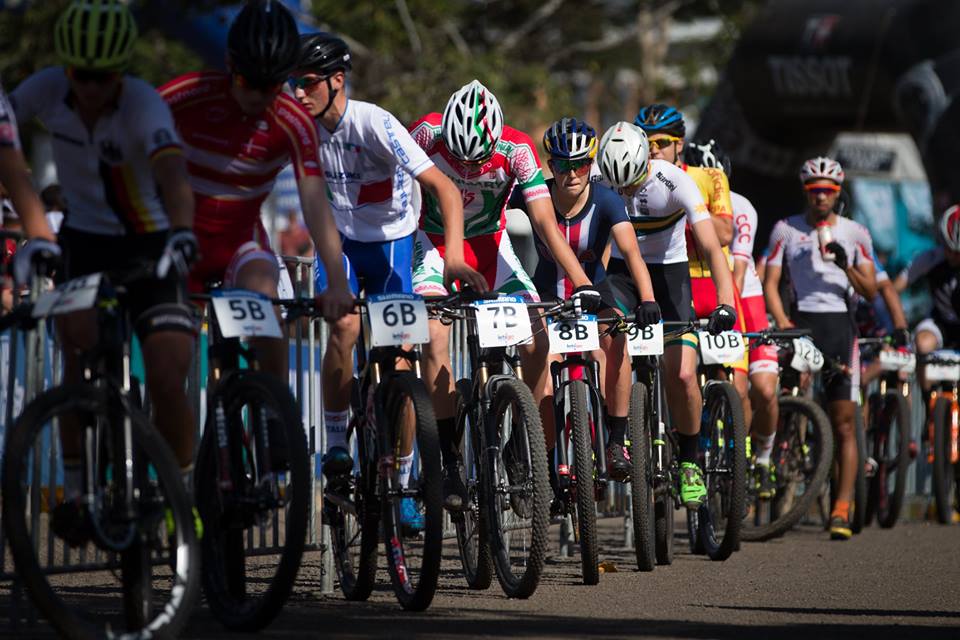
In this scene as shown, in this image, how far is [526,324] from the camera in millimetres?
7941

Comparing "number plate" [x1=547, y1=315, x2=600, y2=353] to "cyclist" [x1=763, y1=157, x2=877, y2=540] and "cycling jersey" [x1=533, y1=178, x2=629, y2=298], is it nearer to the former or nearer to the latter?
"cycling jersey" [x1=533, y1=178, x2=629, y2=298]

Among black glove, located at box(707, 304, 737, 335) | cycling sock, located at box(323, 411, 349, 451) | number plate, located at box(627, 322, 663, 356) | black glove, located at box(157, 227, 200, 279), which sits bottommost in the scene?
cycling sock, located at box(323, 411, 349, 451)

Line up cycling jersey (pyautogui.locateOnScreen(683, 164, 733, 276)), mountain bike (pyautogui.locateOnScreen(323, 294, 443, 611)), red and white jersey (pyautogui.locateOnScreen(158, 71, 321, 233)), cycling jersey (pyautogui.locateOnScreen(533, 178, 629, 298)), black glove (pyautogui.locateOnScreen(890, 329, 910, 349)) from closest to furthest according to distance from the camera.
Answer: red and white jersey (pyautogui.locateOnScreen(158, 71, 321, 233)) → mountain bike (pyautogui.locateOnScreen(323, 294, 443, 611)) → cycling jersey (pyautogui.locateOnScreen(533, 178, 629, 298)) → cycling jersey (pyautogui.locateOnScreen(683, 164, 733, 276)) → black glove (pyautogui.locateOnScreen(890, 329, 910, 349))

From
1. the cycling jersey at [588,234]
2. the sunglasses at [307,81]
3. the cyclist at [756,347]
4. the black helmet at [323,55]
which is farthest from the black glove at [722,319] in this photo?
the sunglasses at [307,81]

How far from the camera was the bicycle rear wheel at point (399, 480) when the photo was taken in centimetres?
693

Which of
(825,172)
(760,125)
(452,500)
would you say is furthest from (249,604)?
(760,125)

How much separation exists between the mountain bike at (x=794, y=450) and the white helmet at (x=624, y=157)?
2.07 meters

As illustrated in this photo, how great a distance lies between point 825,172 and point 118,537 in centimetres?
828

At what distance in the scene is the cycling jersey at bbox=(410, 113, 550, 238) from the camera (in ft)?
29.2

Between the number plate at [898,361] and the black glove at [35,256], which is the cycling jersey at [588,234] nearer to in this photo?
the black glove at [35,256]

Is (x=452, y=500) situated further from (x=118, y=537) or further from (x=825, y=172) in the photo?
(x=825, y=172)

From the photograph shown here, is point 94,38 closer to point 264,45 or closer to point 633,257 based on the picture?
point 264,45

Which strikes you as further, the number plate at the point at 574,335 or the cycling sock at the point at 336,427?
the number plate at the point at 574,335

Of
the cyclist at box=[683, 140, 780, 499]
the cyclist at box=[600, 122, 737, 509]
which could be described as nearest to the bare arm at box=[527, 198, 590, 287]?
the cyclist at box=[600, 122, 737, 509]
